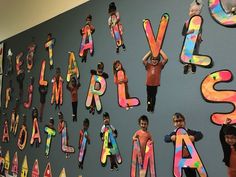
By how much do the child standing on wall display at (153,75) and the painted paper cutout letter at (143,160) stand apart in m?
0.13

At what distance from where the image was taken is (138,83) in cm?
121

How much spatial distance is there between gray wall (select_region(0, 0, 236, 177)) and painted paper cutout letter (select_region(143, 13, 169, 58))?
17mm

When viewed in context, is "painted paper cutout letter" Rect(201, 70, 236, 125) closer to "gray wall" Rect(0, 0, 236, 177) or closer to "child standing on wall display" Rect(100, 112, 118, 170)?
"gray wall" Rect(0, 0, 236, 177)

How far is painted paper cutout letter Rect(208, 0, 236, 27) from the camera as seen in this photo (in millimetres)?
930

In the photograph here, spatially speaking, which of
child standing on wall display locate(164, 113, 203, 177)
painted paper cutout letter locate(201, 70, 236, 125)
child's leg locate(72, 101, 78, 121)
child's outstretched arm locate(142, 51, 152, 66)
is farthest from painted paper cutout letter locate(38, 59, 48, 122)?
painted paper cutout letter locate(201, 70, 236, 125)

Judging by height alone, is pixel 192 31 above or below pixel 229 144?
above

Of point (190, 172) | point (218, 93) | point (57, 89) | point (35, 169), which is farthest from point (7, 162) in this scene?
point (218, 93)

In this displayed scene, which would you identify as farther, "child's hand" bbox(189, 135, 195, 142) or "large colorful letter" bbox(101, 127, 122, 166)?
"large colorful letter" bbox(101, 127, 122, 166)

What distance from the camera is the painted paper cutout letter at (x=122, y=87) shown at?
123 cm

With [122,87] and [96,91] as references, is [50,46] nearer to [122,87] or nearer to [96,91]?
[96,91]

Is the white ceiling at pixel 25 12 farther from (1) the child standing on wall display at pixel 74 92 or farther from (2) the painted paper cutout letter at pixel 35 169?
(2) the painted paper cutout letter at pixel 35 169

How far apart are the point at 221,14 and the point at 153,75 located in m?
0.30

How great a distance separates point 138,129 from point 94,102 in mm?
289

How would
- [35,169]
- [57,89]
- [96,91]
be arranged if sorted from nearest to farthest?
[96,91] < [57,89] < [35,169]
